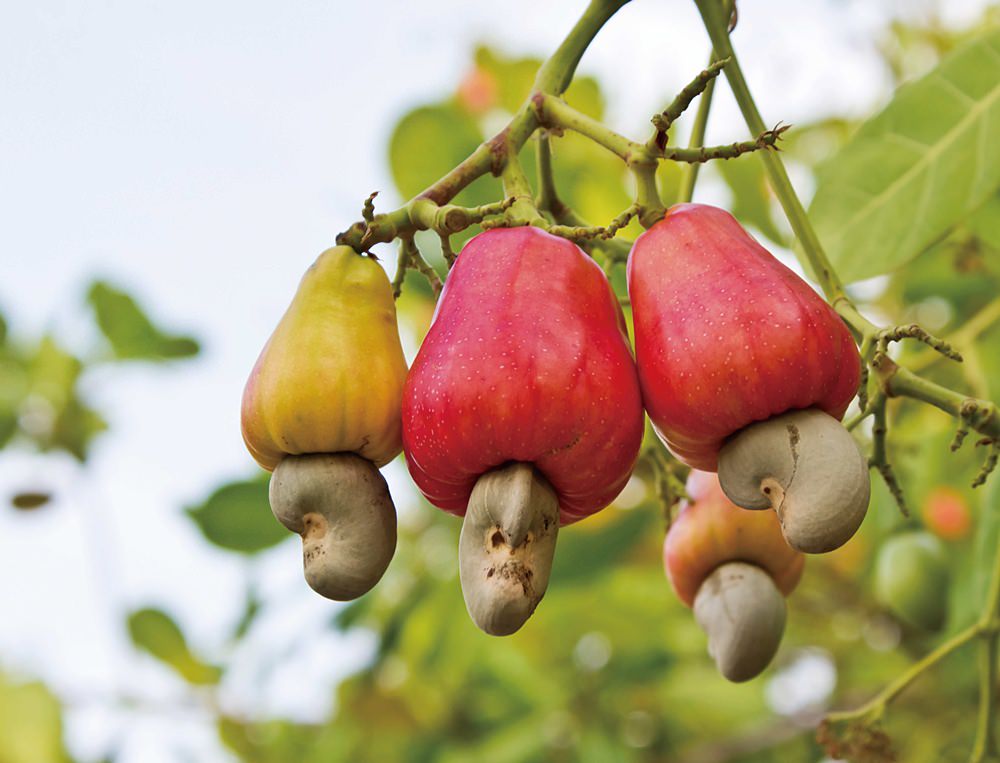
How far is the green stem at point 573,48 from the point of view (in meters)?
1.05

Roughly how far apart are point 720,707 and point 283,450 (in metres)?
1.66

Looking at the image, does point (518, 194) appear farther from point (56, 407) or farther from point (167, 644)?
point (167, 644)

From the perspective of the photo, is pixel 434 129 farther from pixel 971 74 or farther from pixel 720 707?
pixel 720 707

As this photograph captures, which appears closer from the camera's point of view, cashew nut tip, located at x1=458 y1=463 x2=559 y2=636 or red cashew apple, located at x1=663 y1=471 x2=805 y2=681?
cashew nut tip, located at x1=458 y1=463 x2=559 y2=636

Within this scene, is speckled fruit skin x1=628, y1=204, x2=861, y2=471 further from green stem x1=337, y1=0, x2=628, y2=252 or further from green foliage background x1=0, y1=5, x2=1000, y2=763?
Answer: green foliage background x1=0, y1=5, x2=1000, y2=763

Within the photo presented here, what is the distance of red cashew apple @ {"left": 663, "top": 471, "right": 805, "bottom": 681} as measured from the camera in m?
1.08

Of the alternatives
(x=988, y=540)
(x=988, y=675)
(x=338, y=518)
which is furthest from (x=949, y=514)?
(x=338, y=518)

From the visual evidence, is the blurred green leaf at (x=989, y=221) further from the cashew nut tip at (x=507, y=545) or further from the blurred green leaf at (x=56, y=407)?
the blurred green leaf at (x=56, y=407)

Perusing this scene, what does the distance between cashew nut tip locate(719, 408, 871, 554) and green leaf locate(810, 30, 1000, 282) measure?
524mm

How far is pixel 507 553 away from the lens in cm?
84

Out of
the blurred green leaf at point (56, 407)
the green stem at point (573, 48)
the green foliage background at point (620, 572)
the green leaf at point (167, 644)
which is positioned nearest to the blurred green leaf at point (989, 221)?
the green foliage background at point (620, 572)

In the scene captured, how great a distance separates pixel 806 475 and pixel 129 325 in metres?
1.66

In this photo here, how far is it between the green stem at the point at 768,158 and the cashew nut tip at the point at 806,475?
0.83 ft

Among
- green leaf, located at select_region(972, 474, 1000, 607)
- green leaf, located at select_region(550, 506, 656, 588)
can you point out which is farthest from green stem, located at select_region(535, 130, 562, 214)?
green leaf, located at select_region(550, 506, 656, 588)
